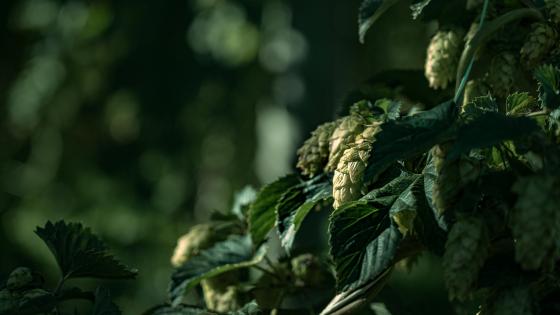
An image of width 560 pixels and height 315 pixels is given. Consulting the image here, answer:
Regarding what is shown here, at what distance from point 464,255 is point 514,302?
71 millimetres

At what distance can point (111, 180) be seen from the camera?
6.21 meters

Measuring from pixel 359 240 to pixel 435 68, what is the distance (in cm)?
29

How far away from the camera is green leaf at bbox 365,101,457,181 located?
0.89 meters

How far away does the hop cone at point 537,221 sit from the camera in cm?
83

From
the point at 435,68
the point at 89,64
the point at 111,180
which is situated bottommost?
the point at 435,68

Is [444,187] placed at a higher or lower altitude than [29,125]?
lower

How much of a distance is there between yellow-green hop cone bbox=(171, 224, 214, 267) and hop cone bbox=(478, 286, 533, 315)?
613 mm

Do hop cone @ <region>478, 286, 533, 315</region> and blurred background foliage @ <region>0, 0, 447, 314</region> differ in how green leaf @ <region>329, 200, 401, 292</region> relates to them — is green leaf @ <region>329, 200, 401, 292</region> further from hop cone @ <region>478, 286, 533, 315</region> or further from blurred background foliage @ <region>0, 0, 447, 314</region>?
blurred background foliage @ <region>0, 0, 447, 314</region>

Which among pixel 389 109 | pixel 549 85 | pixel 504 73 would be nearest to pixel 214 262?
pixel 389 109

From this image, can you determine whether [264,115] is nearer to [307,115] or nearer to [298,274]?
[307,115]

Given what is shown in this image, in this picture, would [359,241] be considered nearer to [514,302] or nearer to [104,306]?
[514,302]

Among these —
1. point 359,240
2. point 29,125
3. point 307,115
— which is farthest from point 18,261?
point 359,240


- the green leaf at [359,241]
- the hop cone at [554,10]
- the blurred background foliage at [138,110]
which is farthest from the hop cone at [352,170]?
the blurred background foliage at [138,110]

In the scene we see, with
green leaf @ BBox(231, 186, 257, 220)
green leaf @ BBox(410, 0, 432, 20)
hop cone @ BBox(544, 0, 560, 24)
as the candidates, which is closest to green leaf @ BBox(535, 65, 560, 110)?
hop cone @ BBox(544, 0, 560, 24)
